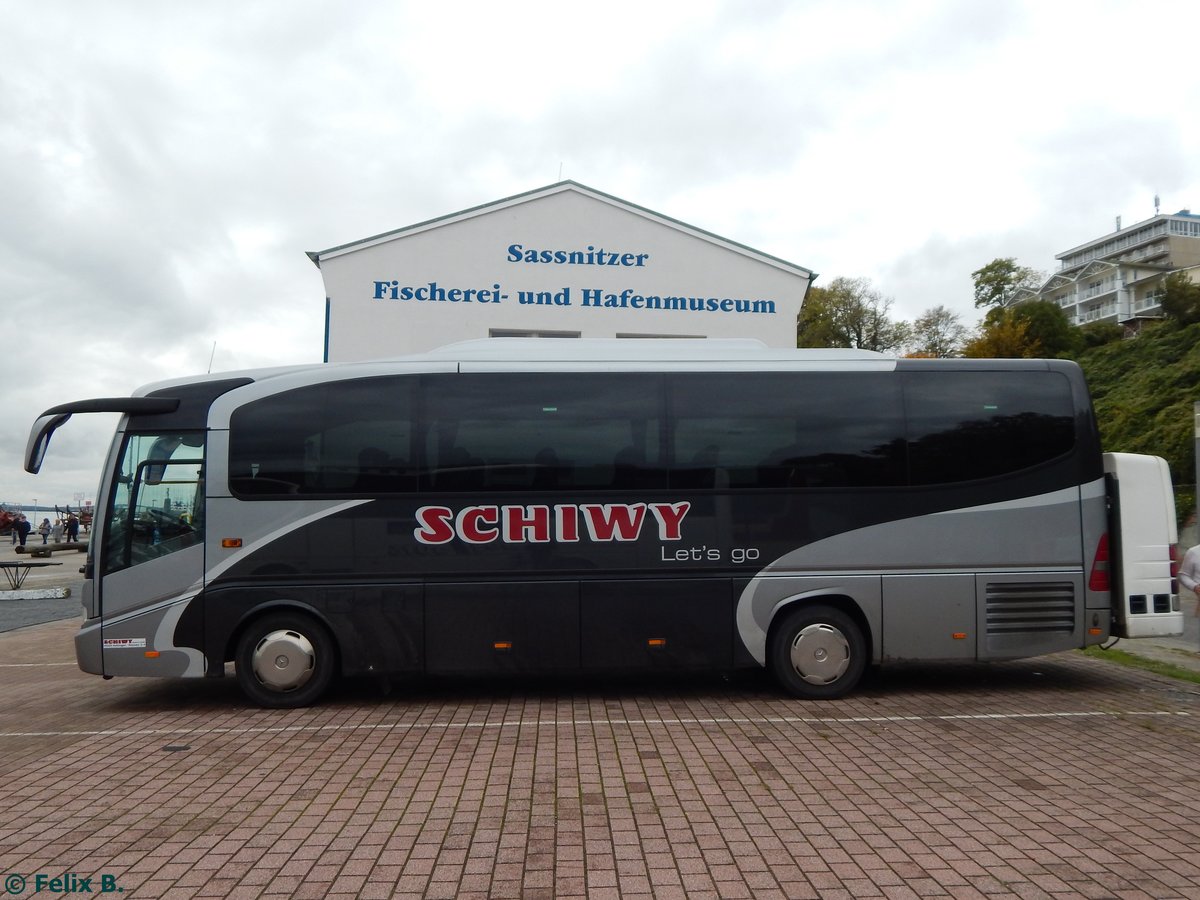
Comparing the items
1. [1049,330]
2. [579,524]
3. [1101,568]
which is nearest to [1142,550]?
[1101,568]

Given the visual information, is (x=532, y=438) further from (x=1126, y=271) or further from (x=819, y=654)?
(x=1126, y=271)

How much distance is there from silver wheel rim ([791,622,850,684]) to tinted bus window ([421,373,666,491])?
6.67 ft

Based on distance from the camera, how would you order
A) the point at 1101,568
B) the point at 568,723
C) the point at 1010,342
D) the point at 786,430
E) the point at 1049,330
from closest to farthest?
the point at 568,723 → the point at 786,430 → the point at 1101,568 → the point at 1010,342 → the point at 1049,330

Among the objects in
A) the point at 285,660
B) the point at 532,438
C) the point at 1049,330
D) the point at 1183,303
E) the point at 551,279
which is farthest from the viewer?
the point at 1049,330

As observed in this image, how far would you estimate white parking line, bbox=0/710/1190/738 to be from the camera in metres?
7.76

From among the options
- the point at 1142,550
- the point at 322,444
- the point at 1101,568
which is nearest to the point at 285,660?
the point at 322,444

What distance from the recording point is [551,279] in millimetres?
22047

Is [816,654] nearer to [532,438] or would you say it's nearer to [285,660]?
[532,438]

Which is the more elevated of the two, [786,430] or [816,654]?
[786,430]

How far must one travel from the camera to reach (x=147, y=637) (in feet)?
27.9

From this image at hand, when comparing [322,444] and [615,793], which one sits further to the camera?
[322,444]

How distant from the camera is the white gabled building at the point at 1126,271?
297 feet

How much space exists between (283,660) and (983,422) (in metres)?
7.09

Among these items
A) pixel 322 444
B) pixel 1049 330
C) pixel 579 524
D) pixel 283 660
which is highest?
pixel 1049 330
